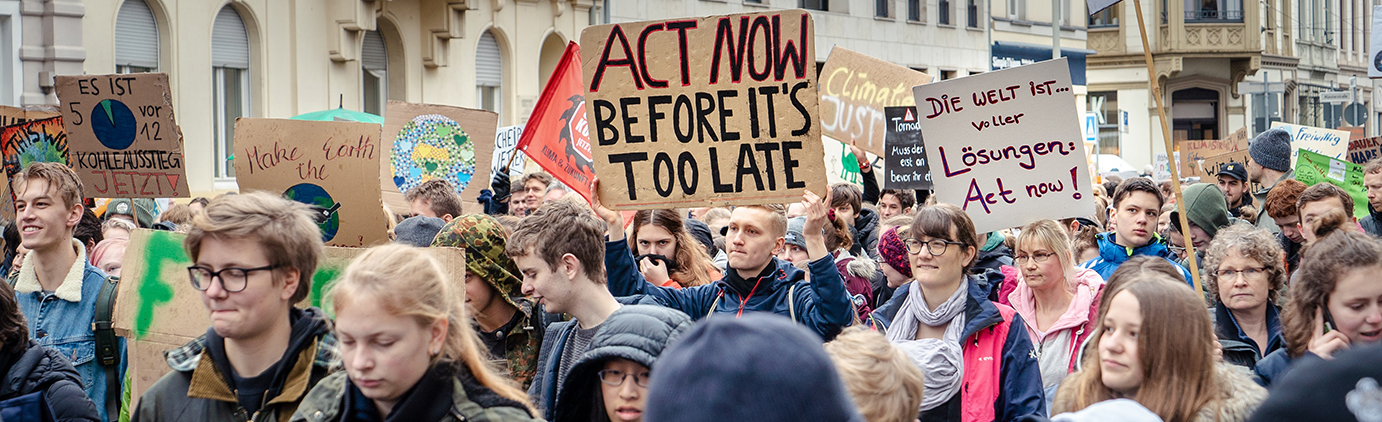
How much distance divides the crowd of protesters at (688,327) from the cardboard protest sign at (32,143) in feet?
10.1

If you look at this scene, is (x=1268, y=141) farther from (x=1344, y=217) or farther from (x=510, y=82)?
(x=510, y=82)

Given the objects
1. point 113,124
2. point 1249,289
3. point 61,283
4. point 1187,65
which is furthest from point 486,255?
point 1187,65

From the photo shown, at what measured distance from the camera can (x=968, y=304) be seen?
4.61m

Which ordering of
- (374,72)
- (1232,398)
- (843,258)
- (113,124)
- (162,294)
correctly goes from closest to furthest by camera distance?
(1232,398) < (162,294) < (843,258) < (113,124) < (374,72)

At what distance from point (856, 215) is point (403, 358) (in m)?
6.95

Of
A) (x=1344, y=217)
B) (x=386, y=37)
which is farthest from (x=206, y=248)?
(x=386, y=37)

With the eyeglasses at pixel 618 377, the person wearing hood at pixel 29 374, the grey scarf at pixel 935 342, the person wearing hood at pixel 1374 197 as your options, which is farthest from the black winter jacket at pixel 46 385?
the person wearing hood at pixel 1374 197

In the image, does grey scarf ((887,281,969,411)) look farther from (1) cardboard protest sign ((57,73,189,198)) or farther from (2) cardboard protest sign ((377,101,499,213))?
(2) cardboard protest sign ((377,101,499,213))

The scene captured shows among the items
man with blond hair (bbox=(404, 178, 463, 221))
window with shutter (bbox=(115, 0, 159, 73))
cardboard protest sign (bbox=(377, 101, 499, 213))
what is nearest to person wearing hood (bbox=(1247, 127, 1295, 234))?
cardboard protest sign (bbox=(377, 101, 499, 213))

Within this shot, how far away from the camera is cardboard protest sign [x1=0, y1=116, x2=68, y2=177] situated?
30.0 ft

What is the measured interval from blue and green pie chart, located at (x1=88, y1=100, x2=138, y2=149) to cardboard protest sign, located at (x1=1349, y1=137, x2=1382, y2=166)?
11354mm

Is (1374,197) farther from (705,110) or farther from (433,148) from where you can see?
(433,148)

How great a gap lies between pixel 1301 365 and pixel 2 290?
3649mm

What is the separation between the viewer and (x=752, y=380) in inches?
64.9
